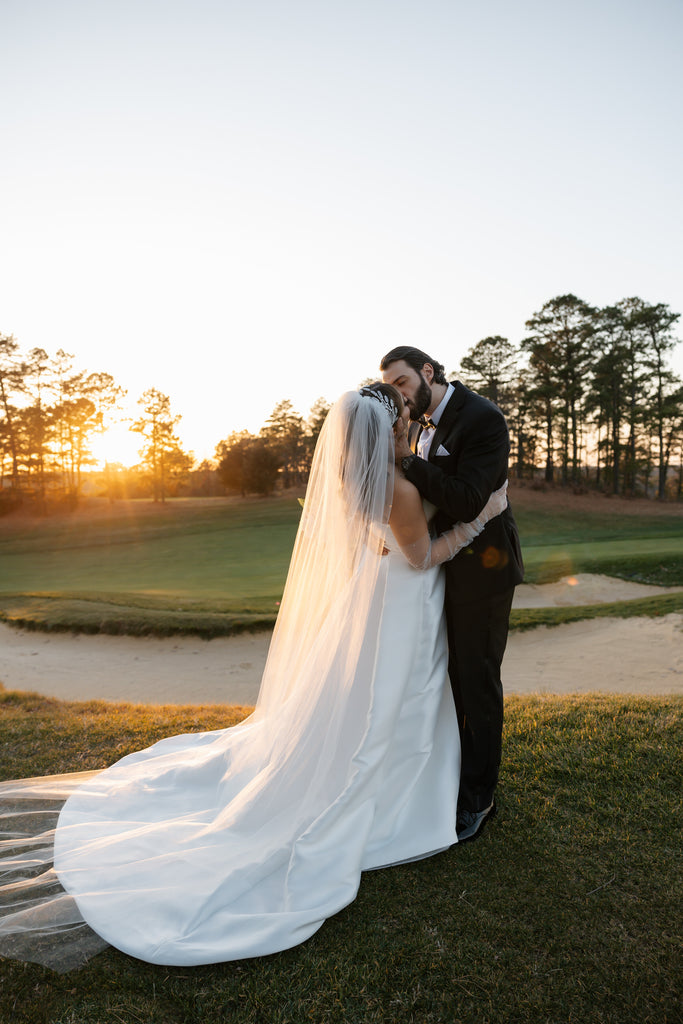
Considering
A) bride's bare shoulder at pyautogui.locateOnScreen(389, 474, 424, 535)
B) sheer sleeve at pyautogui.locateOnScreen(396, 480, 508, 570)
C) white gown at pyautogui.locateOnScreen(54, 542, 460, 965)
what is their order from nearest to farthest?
1. white gown at pyautogui.locateOnScreen(54, 542, 460, 965)
2. bride's bare shoulder at pyautogui.locateOnScreen(389, 474, 424, 535)
3. sheer sleeve at pyautogui.locateOnScreen(396, 480, 508, 570)

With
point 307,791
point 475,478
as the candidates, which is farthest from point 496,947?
point 475,478

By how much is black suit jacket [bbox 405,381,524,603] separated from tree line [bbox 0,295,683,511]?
38.4m

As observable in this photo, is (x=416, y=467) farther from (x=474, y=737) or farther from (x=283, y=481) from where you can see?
(x=283, y=481)

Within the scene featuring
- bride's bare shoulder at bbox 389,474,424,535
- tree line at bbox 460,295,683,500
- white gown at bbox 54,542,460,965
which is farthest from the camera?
tree line at bbox 460,295,683,500

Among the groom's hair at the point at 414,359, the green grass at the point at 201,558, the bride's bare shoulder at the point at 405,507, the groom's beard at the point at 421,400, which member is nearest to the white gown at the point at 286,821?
the bride's bare shoulder at the point at 405,507

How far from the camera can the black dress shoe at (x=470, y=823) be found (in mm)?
3059

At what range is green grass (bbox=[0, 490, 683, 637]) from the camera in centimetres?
1013

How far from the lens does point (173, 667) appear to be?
331 inches

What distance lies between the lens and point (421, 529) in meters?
2.89

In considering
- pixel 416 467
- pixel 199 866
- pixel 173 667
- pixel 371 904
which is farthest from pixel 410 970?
pixel 173 667

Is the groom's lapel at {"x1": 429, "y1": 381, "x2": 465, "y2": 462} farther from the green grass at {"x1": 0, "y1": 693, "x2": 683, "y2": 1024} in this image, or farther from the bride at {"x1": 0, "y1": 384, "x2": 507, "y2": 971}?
the green grass at {"x1": 0, "y1": 693, "x2": 683, "y2": 1024}

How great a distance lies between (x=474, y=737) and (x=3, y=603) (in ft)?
37.6

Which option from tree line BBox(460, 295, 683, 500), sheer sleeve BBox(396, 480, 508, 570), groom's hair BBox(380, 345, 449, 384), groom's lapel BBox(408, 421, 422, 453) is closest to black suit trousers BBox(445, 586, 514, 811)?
sheer sleeve BBox(396, 480, 508, 570)

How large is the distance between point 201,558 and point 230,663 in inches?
520
